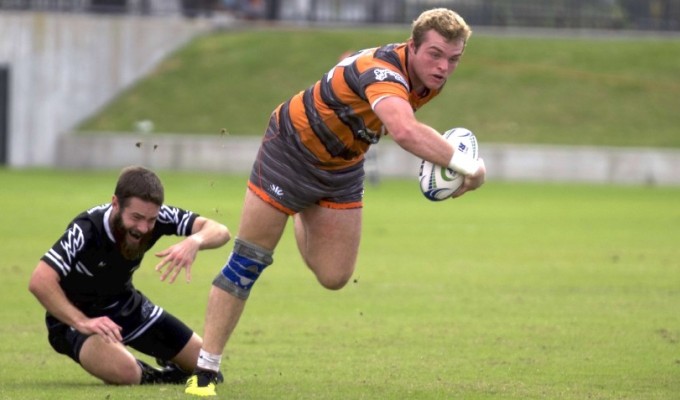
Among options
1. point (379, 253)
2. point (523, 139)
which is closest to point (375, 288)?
point (379, 253)

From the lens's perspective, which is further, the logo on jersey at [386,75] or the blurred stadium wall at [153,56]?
the blurred stadium wall at [153,56]

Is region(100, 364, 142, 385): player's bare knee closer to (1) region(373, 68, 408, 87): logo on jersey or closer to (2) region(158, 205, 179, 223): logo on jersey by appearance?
(2) region(158, 205, 179, 223): logo on jersey

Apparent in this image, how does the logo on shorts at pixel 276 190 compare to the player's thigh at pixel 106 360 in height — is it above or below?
above

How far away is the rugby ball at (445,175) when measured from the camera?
722 cm

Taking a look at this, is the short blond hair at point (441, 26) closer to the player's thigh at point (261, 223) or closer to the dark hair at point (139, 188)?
the player's thigh at point (261, 223)

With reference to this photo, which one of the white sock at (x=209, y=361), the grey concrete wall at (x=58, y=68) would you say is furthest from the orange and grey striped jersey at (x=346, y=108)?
the grey concrete wall at (x=58, y=68)

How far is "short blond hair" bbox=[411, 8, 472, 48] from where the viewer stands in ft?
24.1

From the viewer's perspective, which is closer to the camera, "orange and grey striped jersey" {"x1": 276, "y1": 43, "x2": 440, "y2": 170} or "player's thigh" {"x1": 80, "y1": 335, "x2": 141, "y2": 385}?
"orange and grey striped jersey" {"x1": 276, "y1": 43, "x2": 440, "y2": 170}

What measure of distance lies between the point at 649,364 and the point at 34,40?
1203 inches

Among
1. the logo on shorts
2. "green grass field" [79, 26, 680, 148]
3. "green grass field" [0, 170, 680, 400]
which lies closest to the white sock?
"green grass field" [0, 170, 680, 400]

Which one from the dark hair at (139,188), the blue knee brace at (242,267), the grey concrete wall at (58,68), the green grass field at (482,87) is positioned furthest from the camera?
the grey concrete wall at (58,68)

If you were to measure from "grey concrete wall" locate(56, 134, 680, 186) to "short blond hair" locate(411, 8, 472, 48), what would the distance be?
74.1 feet

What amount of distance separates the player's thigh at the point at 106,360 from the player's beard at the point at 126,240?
1.85ft

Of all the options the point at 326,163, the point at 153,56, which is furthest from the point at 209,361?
the point at 153,56
